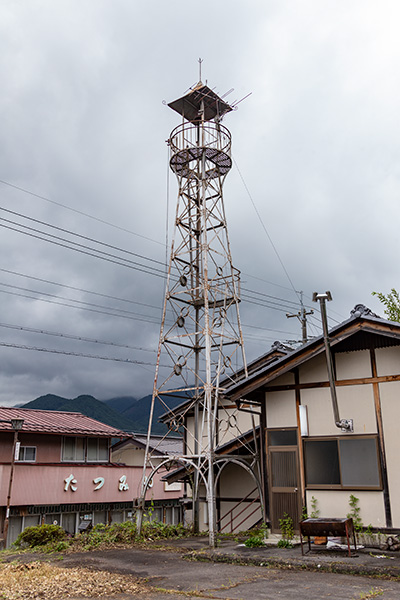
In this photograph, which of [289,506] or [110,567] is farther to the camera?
[289,506]

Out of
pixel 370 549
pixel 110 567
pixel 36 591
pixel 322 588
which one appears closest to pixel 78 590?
pixel 36 591

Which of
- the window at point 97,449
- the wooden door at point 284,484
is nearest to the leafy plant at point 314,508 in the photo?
the wooden door at point 284,484

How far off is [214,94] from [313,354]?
A: 10943 millimetres

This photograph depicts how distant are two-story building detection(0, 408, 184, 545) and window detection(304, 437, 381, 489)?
37.4ft

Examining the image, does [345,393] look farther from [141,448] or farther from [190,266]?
[141,448]

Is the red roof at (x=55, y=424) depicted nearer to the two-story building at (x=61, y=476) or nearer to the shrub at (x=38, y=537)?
the two-story building at (x=61, y=476)

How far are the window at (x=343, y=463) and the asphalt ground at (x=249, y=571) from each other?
1756mm

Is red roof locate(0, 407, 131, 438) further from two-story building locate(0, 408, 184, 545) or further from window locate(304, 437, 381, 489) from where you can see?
window locate(304, 437, 381, 489)

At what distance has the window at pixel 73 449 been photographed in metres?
26.4

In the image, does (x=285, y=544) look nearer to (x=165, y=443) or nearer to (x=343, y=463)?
(x=343, y=463)

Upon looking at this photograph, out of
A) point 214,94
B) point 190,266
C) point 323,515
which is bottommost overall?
point 323,515

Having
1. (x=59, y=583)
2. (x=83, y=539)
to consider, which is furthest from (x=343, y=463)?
(x=83, y=539)

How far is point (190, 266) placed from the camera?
1791cm

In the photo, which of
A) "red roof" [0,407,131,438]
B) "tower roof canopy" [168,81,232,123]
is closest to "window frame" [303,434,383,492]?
"tower roof canopy" [168,81,232,123]
